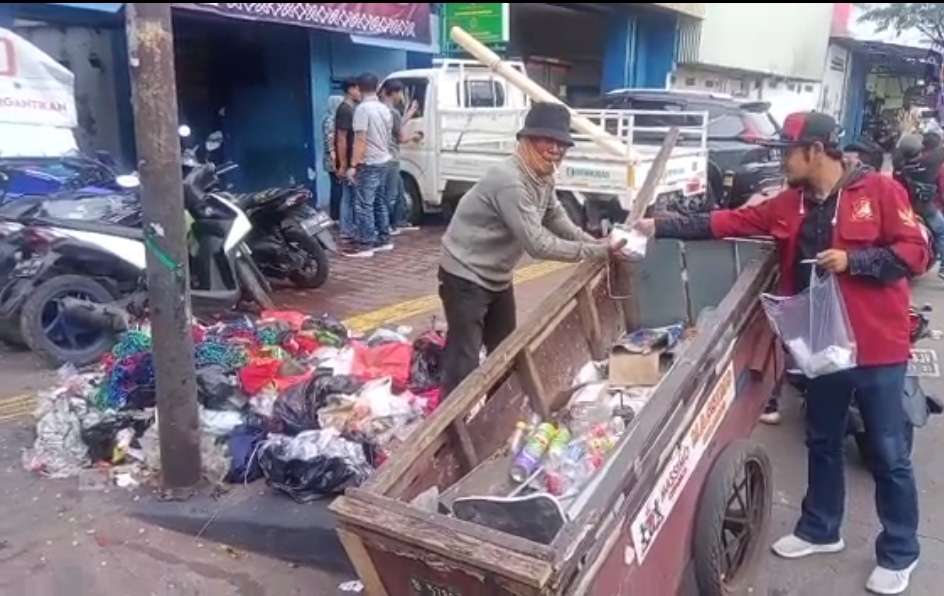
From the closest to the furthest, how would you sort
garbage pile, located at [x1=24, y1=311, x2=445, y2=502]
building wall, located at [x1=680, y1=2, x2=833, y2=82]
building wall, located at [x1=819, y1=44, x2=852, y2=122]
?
garbage pile, located at [x1=24, y1=311, x2=445, y2=502] < building wall, located at [x1=680, y1=2, x2=833, y2=82] < building wall, located at [x1=819, y1=44, x2=852, y2=122]

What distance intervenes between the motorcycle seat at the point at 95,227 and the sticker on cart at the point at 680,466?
13.5 feet

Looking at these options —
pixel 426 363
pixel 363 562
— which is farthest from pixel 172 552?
pixel 426 363

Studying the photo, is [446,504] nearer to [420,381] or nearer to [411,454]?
[411,454]

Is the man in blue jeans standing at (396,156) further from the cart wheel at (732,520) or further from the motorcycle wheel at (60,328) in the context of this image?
the cart wheel at (732,520)

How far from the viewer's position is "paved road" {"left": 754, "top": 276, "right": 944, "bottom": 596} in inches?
130

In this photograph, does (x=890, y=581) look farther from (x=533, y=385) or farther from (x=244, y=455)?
(x=244, y=455)

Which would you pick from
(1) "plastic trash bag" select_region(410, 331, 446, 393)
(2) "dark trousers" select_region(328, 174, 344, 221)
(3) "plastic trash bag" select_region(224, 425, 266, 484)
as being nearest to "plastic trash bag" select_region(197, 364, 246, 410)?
(3) "plastic trash bag" select_region(224, 425, 266, 484)

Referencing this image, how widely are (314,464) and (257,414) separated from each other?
24.3 inches

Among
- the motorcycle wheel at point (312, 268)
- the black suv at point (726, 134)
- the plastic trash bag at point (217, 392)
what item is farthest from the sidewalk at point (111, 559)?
the black suv at point (726, 134)

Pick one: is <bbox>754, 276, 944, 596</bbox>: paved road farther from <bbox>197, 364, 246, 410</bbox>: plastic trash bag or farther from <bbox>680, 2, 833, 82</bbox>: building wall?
<bbox>680, 2, 833, 82</bbox>: building wall

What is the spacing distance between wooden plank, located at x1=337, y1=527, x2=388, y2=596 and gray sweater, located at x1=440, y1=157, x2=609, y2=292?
1.60 metres

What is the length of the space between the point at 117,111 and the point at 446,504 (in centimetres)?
917

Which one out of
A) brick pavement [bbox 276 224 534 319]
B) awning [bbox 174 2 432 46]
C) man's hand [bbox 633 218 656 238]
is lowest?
brick pavement [bbox 276 224 534 319]

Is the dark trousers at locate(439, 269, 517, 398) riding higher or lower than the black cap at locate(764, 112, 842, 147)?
lower
